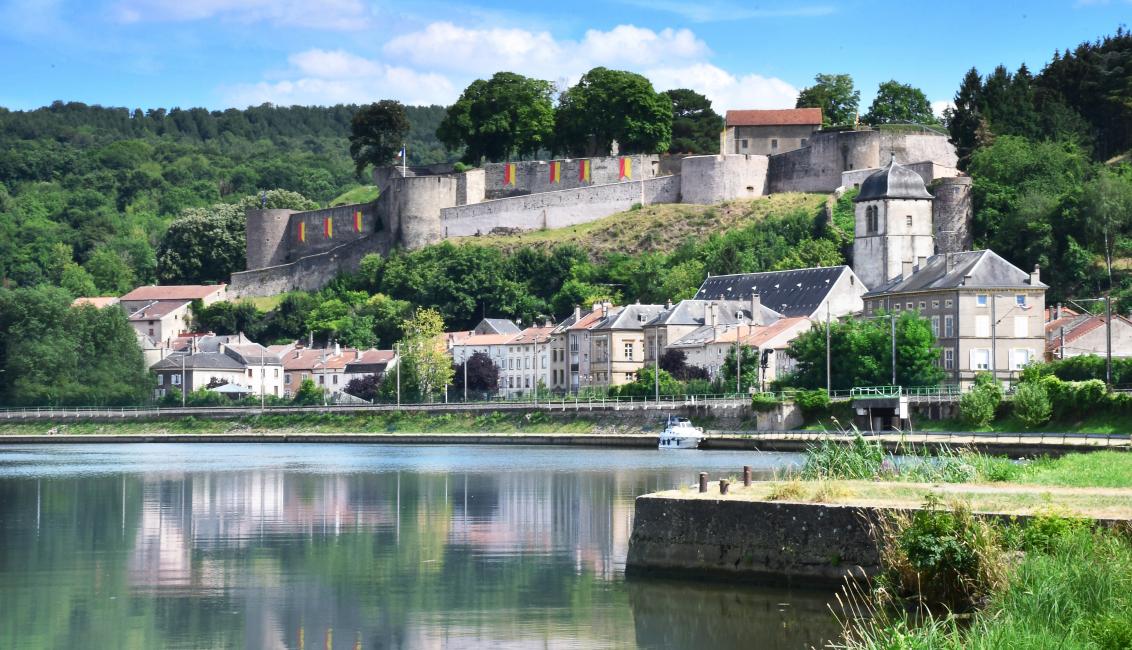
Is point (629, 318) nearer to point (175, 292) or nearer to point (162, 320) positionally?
point (162, 320)

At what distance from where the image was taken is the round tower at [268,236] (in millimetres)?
99500

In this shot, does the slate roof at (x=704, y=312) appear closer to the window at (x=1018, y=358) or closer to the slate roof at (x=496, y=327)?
the slate roof at (x=496, y=327)

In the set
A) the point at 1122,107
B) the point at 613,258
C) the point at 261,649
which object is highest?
the point at 1122,107

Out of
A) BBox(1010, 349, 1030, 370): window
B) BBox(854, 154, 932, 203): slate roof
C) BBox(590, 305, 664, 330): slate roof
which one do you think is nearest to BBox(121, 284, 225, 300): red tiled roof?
BBox(590, 305, 664, 330): slate roof

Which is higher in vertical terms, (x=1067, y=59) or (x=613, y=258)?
(x=1067, y=59)

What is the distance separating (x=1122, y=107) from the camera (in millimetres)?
86062

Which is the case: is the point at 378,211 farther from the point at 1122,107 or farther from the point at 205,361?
the point at 1122,107

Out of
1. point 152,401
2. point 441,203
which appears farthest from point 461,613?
point 441,203

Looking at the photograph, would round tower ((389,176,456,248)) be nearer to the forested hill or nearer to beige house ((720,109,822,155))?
beige house ((720,109,822,155))

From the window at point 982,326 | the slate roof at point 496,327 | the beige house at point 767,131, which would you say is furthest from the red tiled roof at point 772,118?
the window at point 982,326

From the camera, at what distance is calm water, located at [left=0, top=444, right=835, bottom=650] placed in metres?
17.2

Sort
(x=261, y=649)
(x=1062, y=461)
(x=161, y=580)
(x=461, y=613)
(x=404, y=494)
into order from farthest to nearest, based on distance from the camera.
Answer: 1. (x=404, y=494)
2. (x=1062, y=461)
3. (x=161, y=580)
4. (x=461, y=613)
5. (x=261, y=649)

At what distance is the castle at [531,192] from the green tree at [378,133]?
3371 mm

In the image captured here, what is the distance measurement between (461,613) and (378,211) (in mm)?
80502
